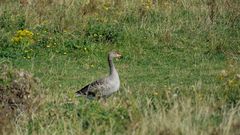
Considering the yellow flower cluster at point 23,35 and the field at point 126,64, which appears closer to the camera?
the field at point 126,64

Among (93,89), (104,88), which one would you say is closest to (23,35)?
(93,89)

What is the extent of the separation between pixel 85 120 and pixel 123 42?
7.35 meters

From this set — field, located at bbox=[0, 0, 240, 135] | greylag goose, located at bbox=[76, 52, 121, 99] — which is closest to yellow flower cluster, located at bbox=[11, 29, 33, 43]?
field, located at bbox=[0, 0, 240, 135]

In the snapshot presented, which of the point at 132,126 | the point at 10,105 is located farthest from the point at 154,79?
the point at 132,126

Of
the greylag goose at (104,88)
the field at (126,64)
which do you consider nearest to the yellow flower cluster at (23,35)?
the field at (126,64)

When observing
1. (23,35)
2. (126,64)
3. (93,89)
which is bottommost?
(126,64)

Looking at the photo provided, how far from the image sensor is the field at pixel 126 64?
883cm

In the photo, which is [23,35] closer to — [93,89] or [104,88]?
[93,89]

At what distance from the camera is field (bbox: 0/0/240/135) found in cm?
883

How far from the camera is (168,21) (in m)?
17.6

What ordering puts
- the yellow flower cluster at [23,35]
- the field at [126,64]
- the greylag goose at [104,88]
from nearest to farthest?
the field at [126,64]
the greylag goose at [104,88]
the yellow flower cluster at [23,35]

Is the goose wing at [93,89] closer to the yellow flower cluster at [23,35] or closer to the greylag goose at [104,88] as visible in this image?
the greylag goose at [104,88]

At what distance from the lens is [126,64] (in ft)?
49.5

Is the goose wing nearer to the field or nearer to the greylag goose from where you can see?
the greylag goose
